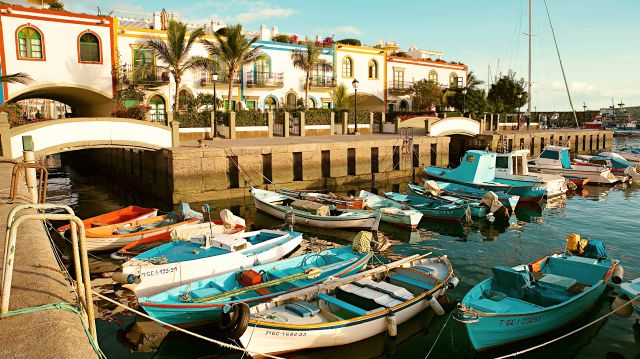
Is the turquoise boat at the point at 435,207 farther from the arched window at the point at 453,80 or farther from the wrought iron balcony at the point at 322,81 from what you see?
the arched window at the point at 453,80

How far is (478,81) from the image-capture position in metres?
58.2

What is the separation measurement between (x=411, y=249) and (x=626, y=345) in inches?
335

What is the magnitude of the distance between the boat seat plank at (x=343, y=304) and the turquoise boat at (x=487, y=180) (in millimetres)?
18659

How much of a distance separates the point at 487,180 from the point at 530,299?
18061 mm

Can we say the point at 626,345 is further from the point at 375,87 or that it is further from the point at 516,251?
the point at 375,87

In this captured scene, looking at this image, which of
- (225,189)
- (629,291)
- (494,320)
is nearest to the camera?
(494,320)

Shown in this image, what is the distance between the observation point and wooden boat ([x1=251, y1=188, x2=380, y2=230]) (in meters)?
20.8

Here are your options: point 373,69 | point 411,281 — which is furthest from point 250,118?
point 411,281

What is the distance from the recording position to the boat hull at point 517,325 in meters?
10.2

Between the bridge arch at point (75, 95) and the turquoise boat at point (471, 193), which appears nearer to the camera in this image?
the turquoise boat at point (471, 193)

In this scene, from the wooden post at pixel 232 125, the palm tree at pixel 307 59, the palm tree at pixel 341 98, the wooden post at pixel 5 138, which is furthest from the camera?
the palm tree at pixel 341 98

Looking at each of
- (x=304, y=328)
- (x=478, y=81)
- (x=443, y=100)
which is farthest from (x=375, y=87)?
(x=304, y=328)

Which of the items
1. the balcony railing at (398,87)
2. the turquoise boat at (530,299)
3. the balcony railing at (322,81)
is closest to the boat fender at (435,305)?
the turquoise boat at (530,299)

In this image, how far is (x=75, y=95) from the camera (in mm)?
38469
